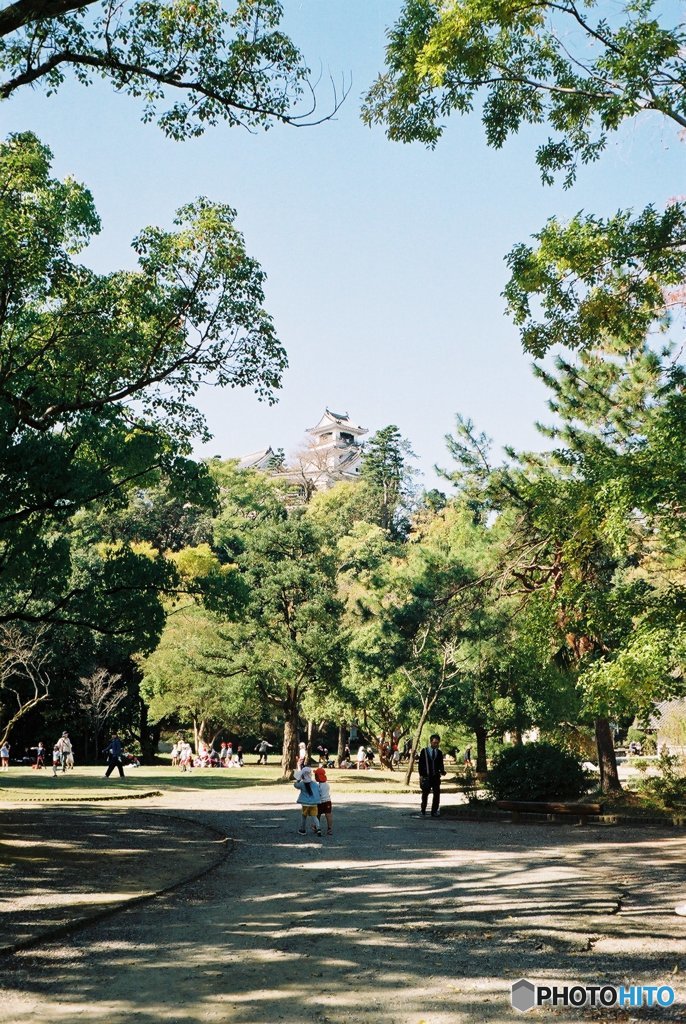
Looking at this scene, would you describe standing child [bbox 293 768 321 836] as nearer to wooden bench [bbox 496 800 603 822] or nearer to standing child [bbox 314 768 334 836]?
standing child [bbox 314 768 334 836]

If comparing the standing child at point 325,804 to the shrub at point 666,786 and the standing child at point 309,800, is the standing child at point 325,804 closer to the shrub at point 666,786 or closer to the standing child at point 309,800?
the standing child at point 309,800

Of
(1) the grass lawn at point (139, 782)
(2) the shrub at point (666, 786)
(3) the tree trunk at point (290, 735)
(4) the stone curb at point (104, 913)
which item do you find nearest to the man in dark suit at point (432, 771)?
(2) the shrub at point (666, 786)

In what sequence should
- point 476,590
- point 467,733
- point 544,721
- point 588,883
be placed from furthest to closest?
point 467,733, point 544,721, point 476,590, point 588,883

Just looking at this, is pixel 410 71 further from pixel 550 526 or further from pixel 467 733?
pixel 467 733

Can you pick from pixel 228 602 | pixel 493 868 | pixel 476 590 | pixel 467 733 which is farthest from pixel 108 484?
pixel 467 733

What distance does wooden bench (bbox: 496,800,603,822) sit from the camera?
1716 centimetres

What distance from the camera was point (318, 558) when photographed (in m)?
30.0

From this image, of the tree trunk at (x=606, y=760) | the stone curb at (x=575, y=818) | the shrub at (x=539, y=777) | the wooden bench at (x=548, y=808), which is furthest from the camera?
the tree trunk at (x=606, y=760)

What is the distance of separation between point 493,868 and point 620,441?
10.6m

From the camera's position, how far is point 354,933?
7395mm

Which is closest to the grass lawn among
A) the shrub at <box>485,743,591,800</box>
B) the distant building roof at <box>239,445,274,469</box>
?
the shrub at <box>485,743,591,800</box>

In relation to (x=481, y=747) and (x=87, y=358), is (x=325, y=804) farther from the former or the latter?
(x=481, y=747)

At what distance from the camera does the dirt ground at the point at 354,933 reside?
17.9 feet

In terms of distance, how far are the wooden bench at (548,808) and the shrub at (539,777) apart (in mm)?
761
